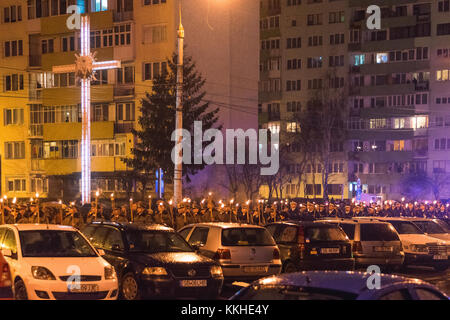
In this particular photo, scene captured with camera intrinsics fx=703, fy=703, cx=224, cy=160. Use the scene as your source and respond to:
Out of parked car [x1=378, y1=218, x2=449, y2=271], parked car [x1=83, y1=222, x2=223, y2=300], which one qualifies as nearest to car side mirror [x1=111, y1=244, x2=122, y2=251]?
parked car [x1=83, y1=222, x2=223, y2=300]

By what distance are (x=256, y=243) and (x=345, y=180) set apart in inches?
2356

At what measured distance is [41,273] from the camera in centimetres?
1173

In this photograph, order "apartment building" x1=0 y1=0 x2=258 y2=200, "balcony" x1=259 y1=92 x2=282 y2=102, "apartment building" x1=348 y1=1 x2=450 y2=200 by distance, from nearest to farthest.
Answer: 1. "apartment building" x1=0 y1=0 x2=258 y2=200
2. "apartment building" x1=348 y1=1 x2=450 y2=200
3. "balcony" x1=259 y1=92 x2=282 y2=102

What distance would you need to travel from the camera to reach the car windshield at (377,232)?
19219 mm

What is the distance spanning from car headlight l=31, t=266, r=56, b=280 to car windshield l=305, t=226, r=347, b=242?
7095 millimetres

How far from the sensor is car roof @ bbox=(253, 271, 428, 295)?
6.12m

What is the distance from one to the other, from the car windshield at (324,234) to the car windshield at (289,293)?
10428 mm

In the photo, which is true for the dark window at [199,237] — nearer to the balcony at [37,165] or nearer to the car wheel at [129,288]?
the car wheel at [129,288]

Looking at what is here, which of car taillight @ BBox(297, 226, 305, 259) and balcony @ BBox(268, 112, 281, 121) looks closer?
car taillight @ BBox(297, 226, 305, 259)

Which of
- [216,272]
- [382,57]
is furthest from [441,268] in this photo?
[382,57]

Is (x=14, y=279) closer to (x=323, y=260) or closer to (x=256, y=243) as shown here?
(x=256, y=243)

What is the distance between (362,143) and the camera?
74312 millimetres

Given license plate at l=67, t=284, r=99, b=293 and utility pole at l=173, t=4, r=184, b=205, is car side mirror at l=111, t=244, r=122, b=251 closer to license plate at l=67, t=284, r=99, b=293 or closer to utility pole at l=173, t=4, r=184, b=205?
license plate at l=67, t=284, r=99, b=293

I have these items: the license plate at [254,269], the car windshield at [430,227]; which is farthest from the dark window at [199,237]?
the car windshield at [430,227]
